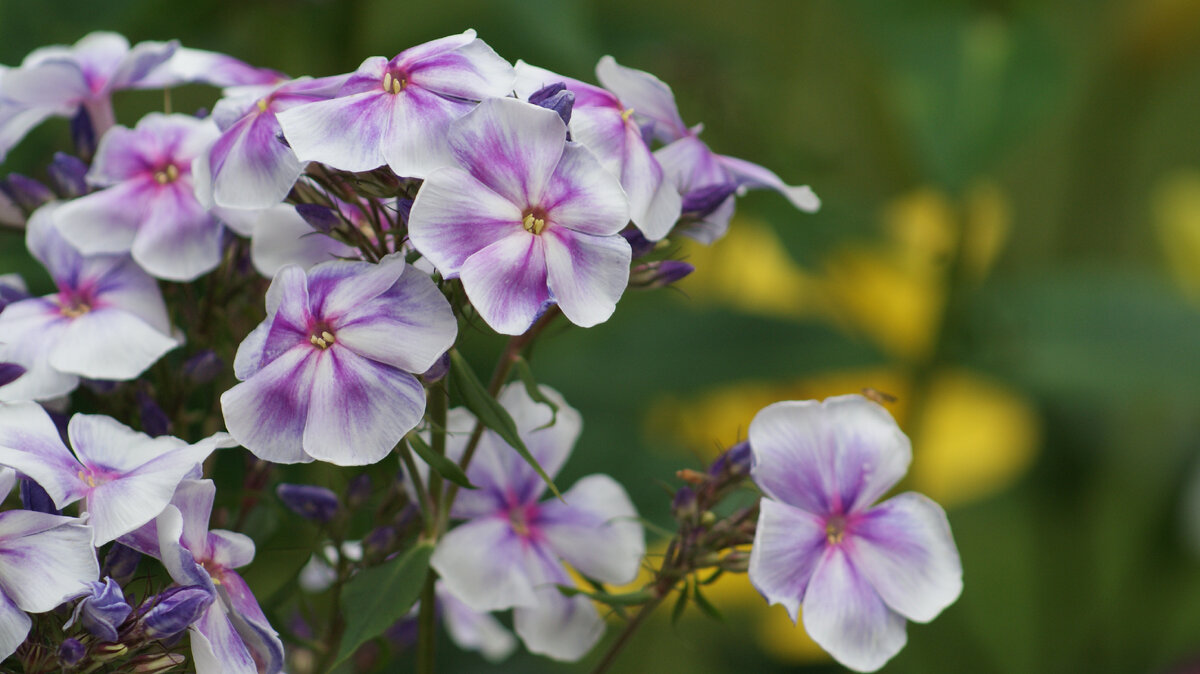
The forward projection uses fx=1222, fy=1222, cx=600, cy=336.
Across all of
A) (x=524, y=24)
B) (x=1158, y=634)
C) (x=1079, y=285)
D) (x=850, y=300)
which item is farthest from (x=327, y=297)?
(x=1158, y=634)

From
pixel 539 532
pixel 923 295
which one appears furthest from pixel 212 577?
pixel 923 295

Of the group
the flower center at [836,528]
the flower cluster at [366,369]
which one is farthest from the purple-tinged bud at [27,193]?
the flower center at [836,528]

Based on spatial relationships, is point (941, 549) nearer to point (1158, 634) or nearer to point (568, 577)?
point (568, 577)

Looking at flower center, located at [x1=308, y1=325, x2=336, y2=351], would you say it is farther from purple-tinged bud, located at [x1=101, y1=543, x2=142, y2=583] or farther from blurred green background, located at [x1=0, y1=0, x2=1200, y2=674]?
blurred green background, located at [x1=0, y1=0, x2=1200, y2=674]

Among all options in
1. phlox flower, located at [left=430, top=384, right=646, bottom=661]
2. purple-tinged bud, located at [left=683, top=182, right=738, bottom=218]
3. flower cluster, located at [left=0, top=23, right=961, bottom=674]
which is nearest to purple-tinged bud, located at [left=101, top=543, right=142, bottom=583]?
flower cluster, located at [left=0, top=23, right=961, bottom=674]

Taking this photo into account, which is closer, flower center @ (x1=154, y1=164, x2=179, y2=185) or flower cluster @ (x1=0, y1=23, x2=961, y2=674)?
flower cluster @ (x1=0, y1=23, x2=961, y2=674)
